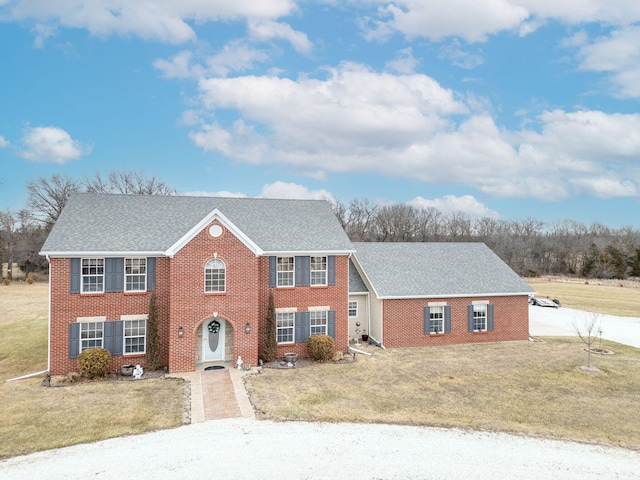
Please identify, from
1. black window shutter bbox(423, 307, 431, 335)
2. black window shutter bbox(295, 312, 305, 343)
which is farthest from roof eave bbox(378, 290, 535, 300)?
black window shutter bbox(295, 312, 305, 343)

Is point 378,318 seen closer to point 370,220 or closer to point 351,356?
point 351,356

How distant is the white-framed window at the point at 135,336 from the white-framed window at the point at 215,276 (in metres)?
3.44

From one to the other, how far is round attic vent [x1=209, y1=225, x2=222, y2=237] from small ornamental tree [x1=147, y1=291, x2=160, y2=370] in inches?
150

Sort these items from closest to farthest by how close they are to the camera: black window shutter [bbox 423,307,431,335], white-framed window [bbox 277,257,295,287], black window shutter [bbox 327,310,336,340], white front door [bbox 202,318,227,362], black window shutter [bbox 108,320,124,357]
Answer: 1. black window shutter [bbox 108,320,124,357]
2. white front door [bbox 202,318,227,362]
3. white-framed window [bbox 277,257,295,287]
4. black window shutter [bbox 327,310,336,340]
5. black window shutter [bbox 423,307,431,335]

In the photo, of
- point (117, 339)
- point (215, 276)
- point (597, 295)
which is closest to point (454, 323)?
point (215, 276)

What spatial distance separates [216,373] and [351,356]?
272 inches

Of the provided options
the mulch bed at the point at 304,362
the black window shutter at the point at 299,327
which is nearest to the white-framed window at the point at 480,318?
the mulch bed at the point at 304,362

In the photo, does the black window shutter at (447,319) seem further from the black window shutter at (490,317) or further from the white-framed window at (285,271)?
the white-framed window at (285,271)

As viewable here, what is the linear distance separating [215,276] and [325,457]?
35.4 ft

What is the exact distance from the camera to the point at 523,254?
85.2 meters

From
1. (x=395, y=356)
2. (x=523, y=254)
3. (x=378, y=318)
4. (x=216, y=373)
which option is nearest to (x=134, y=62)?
(x=216, y=373)

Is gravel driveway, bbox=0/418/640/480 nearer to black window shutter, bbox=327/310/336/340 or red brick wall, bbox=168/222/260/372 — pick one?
red brick wall, bbox=168/222/260/372

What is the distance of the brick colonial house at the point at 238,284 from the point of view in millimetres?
18906

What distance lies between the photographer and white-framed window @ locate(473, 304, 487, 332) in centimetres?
2511
